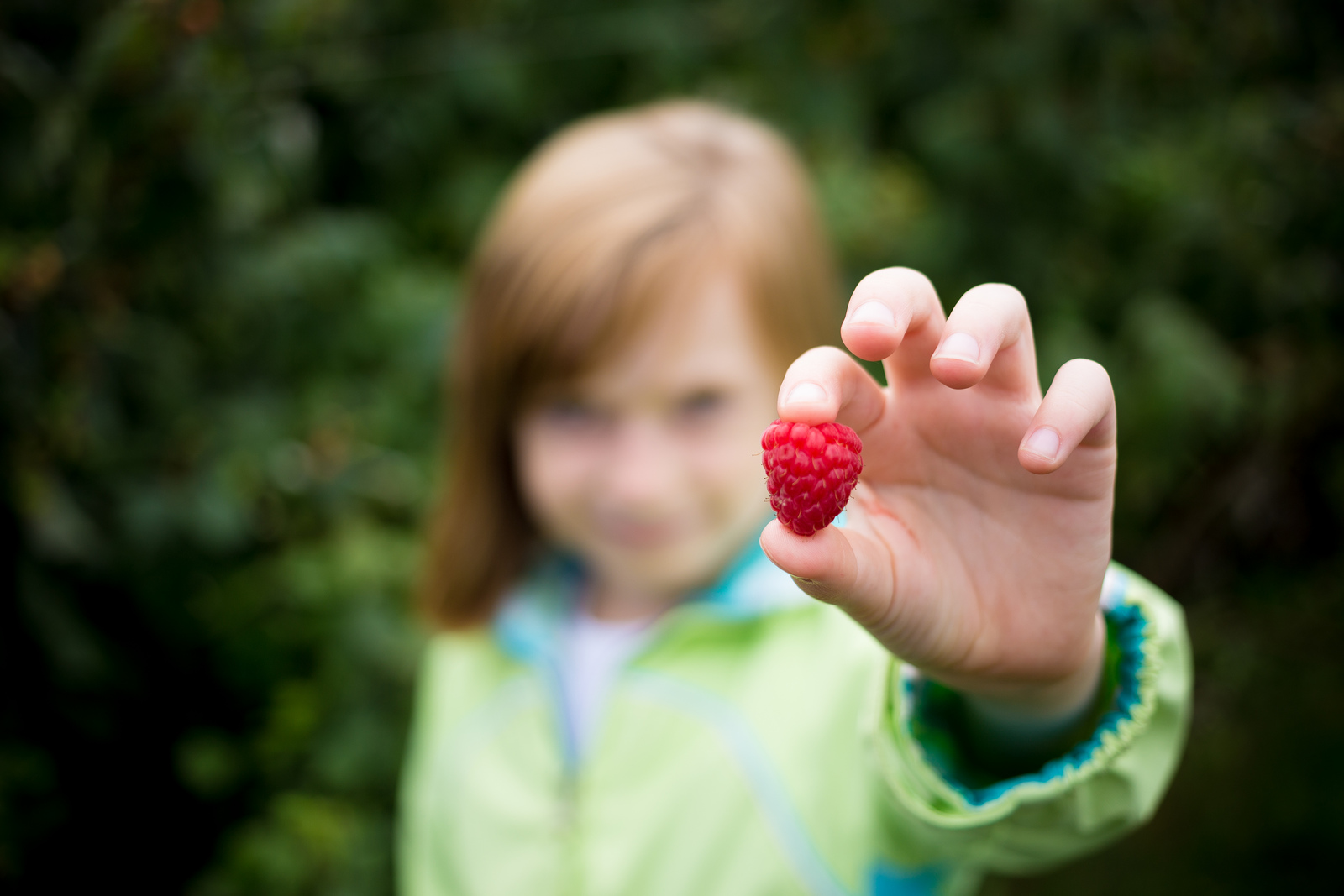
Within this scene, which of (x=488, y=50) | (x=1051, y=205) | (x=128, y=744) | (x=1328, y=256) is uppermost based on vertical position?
(x=488, y=50)

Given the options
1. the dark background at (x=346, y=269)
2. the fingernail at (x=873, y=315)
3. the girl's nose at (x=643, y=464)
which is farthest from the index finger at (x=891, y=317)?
the dark background at (x=346, y=269)

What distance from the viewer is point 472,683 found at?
5.61ft

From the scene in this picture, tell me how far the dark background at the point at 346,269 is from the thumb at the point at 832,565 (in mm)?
1435

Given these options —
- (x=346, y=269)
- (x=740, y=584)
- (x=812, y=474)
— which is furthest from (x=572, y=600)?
(x=812, y=474)

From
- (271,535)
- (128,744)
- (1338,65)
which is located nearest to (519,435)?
(271,535)

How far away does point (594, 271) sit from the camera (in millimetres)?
1501

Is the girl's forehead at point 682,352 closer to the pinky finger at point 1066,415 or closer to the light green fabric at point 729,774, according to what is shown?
the light green fabric at point 729,774

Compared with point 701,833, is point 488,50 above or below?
above

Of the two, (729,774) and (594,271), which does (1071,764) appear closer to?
(729,774)

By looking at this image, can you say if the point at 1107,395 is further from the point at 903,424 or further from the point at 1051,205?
the point at 1051,205

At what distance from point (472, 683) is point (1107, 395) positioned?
1309 millimetres

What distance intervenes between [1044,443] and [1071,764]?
0.41m

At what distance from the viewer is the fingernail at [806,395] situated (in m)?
0.61

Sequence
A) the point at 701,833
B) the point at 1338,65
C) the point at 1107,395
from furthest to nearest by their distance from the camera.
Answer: the point at 1338,65 < the point at 701,833 < the point at 1107,395
